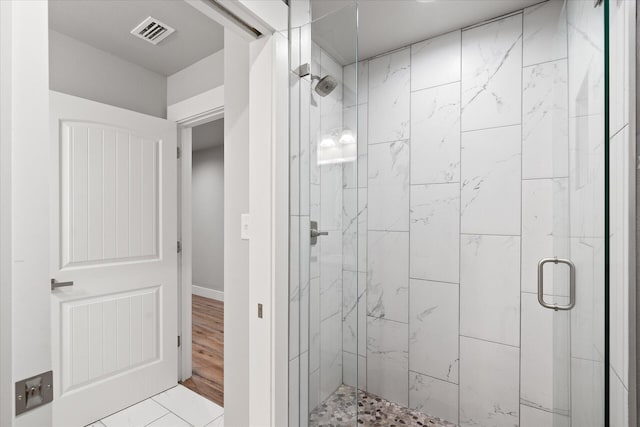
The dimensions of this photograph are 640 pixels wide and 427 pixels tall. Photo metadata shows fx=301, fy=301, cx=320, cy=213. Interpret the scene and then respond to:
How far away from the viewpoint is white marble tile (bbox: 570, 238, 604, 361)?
0.84 meters

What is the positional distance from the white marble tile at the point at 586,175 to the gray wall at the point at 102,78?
2.59 m

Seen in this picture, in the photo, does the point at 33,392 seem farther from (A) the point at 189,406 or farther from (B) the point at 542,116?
(B) the point at 542,116

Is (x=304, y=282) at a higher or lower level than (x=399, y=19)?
lower

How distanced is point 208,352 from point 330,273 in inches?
86.5

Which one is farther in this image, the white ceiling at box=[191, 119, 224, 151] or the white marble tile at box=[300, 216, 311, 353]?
A: the white ceiling at box=[191, 119, 224, 151]

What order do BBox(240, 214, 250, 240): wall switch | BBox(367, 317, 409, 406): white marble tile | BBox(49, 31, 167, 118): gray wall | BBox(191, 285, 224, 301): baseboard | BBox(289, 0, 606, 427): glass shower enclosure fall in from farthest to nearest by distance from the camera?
BBox(191, 285, 224, 301): baseboard
BBox(367, 317, 409, 406): white marble tile
BBox(49, 31, 167, 118): gray wall
BBox(240, 214, 250, 240): wall switch
BBox(289, 0, 606, 427): glass shower enclosure

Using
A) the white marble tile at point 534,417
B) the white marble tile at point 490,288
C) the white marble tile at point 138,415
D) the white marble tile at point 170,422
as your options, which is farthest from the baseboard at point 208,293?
the white marble tile at point 534,417

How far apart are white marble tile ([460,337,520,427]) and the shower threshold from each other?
19cm

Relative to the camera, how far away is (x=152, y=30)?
1.83m

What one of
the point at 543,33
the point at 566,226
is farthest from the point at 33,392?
the point at 543,33

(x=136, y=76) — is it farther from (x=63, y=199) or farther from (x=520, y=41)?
(x=520, y=41)

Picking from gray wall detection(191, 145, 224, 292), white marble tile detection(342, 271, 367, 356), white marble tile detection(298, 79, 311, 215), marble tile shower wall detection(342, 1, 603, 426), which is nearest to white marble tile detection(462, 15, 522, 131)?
marble tile shower wall detection(342, 1, 603, 426)

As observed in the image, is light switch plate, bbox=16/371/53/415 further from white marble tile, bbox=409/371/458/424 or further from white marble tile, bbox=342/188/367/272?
white marble tile, bbox=409/371/458/424

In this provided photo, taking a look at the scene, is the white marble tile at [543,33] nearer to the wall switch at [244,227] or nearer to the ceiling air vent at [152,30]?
the wall switch at [244,227]
